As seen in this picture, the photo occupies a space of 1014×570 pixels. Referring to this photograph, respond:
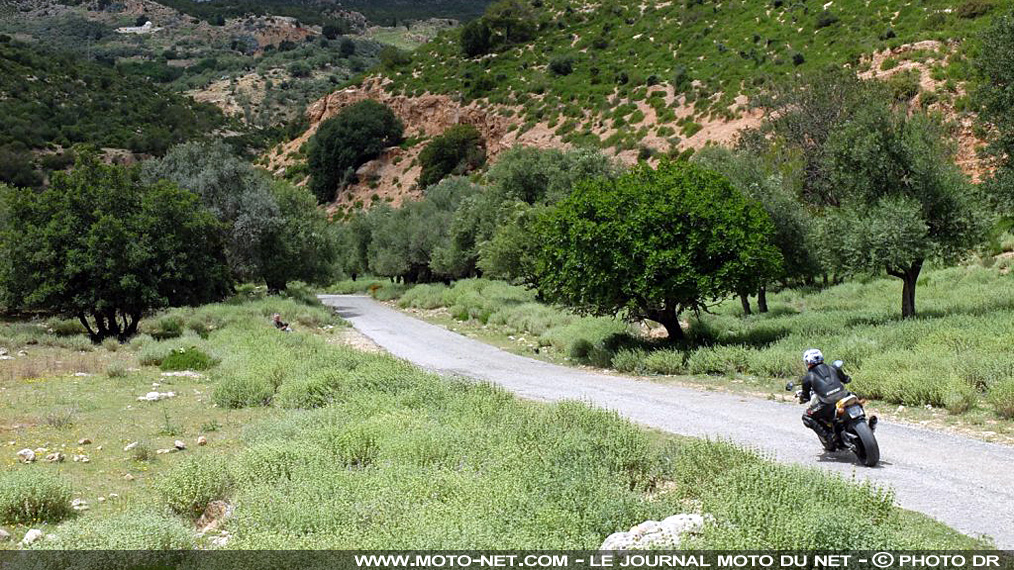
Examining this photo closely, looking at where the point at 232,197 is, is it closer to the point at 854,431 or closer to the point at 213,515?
the point at 213,515

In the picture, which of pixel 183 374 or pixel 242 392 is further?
pixel 183 374

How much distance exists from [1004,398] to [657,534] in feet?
27.0

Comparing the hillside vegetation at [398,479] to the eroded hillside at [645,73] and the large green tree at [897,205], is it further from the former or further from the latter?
the eroded hillside at [645,73]

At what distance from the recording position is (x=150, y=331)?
27.7 meters

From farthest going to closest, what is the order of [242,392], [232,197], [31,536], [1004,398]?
[232,197] → [242,392] → [1004,398] → [31,536]

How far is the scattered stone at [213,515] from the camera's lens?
724cm

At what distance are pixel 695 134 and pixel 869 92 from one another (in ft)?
64.8

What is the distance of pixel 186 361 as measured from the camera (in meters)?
19.8

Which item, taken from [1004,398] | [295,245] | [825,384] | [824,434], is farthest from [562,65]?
[824,434]

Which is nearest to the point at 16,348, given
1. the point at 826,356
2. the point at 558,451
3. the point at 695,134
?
the point at 558,451

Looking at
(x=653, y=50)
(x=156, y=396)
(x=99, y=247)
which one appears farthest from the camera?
(x=653, y=50)

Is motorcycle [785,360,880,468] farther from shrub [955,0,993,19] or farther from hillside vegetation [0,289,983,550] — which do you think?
shrub [955,0,993,19]

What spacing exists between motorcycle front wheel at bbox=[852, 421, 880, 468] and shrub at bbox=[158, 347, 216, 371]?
17.0 meters

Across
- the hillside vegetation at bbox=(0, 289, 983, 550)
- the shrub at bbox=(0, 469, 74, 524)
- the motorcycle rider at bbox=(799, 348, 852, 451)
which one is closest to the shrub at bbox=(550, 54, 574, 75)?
the hillside vegetation at bbox=(0, 289, 983, 550)
